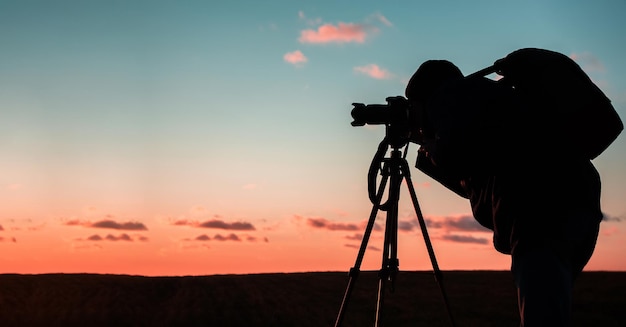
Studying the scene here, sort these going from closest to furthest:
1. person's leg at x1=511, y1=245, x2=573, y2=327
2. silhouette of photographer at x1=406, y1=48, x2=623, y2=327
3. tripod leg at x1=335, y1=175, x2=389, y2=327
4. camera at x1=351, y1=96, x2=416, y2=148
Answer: person's leg at x1=511, y1=245, x2=573, y2=327
silhouette of photographer at x1=406, y1=48, x2=623, y2=327
camera at x1=351, y1=96, x2=416, y2=148
tripod leg at x1=335, y1=175, x2=389, y2=327

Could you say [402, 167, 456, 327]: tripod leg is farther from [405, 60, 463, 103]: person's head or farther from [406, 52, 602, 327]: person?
[406, 52, 602, 327]: person

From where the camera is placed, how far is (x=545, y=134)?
11.5 ft

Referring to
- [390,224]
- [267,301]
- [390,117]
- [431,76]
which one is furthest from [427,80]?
[267,301]

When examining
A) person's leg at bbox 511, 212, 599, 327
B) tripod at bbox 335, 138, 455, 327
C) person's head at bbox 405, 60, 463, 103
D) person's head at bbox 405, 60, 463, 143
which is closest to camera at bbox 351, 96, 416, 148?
tripod at bbox 335, 138, 455, 327

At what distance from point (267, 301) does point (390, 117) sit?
1108 centimetres

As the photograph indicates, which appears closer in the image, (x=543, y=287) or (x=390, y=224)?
(x=543, y=287)

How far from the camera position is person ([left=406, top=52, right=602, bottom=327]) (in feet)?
11.0

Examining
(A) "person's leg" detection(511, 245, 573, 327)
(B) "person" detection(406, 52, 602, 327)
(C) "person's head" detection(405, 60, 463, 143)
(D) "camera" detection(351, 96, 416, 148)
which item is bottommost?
(A) "person's leg" detection(511, 245, 573, 327)

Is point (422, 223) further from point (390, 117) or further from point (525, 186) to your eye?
point (525, 186)

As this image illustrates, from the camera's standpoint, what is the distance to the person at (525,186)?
3357 millimetres

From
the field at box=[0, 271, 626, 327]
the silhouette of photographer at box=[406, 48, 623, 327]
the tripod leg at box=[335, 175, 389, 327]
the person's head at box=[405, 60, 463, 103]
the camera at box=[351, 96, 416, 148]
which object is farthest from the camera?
the field at box=[0, 271, 626, 327]

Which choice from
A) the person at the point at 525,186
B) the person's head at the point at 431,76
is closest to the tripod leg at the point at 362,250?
the person's head at the point at 431,76

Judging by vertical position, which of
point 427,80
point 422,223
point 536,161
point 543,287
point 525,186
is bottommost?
point 543,287

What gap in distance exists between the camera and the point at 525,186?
347cm
